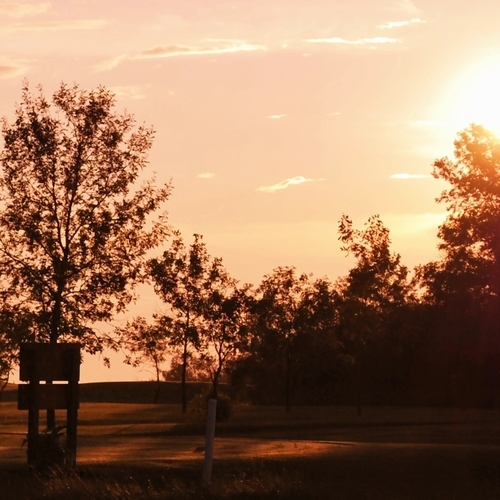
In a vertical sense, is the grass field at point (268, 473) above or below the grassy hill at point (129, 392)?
below

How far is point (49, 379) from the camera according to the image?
21438 millimetres

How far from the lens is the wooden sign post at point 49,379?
2120 cm

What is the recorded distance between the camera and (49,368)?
21.4 meters

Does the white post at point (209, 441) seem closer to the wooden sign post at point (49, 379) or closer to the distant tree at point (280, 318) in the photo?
the wooden sign post at point (49, 379)

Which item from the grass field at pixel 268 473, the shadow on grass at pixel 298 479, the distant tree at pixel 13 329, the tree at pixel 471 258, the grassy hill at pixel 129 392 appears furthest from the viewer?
the grassy hill at pixel 129 392

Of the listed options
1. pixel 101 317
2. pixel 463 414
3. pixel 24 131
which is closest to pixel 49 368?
pixel 101 317

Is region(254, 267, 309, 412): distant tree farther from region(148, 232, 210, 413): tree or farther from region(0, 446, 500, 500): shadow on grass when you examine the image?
region(0, 446, 500, 500): shadow on grass

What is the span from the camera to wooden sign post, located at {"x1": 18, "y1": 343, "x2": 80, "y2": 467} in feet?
69.6

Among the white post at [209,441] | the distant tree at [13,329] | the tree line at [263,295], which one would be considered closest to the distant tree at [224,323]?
the tree line at [263,295]

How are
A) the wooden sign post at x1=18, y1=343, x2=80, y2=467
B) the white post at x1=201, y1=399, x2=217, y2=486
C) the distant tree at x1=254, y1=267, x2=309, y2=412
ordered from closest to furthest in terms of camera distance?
the white post at x1=201, y1=399, x2=217, y2=486 → the wooden sign post at x1=18, y1=343, x2=80, y2=467 → the distant tree at x1=254, y1=267, x2=309, y2=412

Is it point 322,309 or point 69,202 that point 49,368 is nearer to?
point 69,202

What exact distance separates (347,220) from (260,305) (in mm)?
8834

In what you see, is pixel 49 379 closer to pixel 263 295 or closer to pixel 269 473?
pixel 269 473

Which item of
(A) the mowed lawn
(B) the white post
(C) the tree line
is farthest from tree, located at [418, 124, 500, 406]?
(B) the white post
